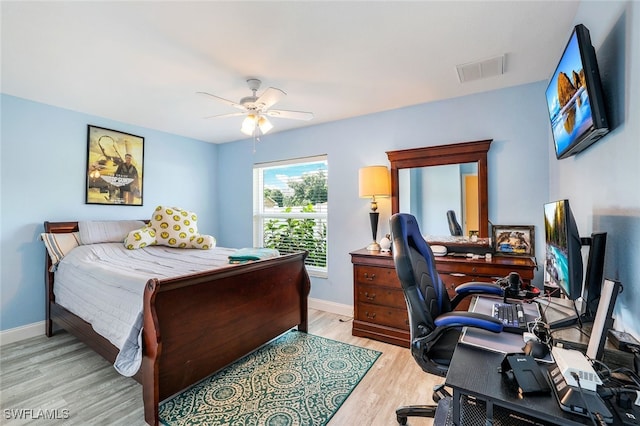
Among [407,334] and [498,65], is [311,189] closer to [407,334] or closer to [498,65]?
[407,334]

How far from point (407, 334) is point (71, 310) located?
3065 millimetres

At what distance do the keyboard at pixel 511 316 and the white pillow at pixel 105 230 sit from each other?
12.3 feet

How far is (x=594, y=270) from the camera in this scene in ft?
3.89

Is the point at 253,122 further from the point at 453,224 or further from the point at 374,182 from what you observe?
the point at 453,224

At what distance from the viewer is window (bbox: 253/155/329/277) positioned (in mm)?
3857

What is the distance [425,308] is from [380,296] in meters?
1.41

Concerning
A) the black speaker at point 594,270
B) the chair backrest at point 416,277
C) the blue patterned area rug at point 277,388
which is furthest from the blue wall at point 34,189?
the black speaker at point 594,270

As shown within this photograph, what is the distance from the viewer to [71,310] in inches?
101

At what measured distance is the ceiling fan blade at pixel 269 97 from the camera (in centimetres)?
215

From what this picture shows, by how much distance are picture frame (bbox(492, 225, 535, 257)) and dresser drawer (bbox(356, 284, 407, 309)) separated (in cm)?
99

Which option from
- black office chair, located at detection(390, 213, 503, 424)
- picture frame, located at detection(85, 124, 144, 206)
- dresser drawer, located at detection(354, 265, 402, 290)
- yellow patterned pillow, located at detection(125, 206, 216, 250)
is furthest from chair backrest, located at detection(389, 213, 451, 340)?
picture frame, located at detection(85, 124, 144, 206)

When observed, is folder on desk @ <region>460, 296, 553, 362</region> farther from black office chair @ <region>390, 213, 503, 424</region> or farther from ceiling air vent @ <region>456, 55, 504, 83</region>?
ceiling air vent @ <region>456, 55, 504, 83</region>

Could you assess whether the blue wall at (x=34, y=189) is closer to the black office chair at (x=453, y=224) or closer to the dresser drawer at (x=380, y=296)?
the dresser drawer at (x=380, y=296)

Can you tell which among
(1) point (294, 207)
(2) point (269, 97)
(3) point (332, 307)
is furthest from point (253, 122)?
(3) point (332, 307)
